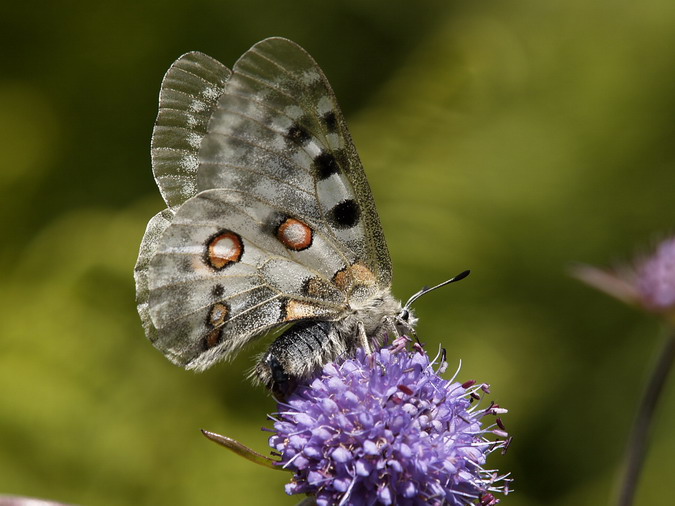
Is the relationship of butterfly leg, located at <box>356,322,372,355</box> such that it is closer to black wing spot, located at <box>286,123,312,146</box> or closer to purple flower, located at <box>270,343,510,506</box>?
purple flower, located at <box>270,343,510,506</box>

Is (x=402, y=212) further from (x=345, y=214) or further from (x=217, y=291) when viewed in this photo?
(x=217, y=291)
